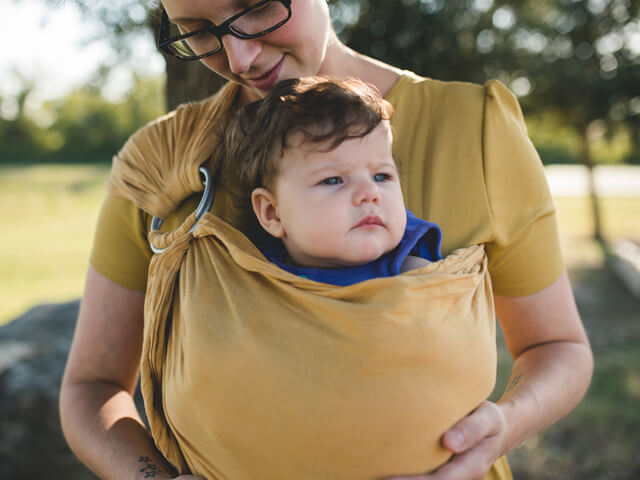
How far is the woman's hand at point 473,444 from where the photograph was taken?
127 cm

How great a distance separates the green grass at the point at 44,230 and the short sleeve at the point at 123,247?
331 inches

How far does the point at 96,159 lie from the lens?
30.8 m

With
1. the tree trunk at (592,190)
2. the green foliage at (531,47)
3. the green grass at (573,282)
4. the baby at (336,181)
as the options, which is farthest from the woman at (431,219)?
the tree trunk at (592,190)

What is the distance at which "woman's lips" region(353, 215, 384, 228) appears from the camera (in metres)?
1.37

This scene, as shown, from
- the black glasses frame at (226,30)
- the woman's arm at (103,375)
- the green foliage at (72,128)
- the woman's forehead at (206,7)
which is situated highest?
the woman's forehead at (206,7)

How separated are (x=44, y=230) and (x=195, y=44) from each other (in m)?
17.4

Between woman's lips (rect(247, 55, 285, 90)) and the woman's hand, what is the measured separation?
960mm

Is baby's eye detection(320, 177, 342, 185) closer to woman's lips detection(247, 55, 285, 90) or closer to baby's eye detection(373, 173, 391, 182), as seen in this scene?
baby's eye detection(373, 173, 391, 182)

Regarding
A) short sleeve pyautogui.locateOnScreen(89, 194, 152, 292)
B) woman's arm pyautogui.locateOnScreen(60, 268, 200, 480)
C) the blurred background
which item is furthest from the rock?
short sleeve pyautogui.locateOnScreen(89, 194, 152, 292)

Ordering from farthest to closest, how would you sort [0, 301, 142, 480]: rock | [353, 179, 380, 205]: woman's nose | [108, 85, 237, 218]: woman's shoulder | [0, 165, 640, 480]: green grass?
1. [0, 165, 640, 480]: green grass
2. [0, 301, 142, 480]: rock
3. [108, 85, 237, 218]: woman's shoulder
4. [353, 179, 380, 205]: woman's nose

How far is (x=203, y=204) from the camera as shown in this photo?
4.94ft

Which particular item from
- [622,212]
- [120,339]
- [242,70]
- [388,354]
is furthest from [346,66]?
[622,212]

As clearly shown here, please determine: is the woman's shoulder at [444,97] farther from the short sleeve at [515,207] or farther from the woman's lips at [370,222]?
the woman's lips at [370,222]

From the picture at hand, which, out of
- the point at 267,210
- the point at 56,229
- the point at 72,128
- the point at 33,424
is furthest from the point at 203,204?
the point at 72,128
